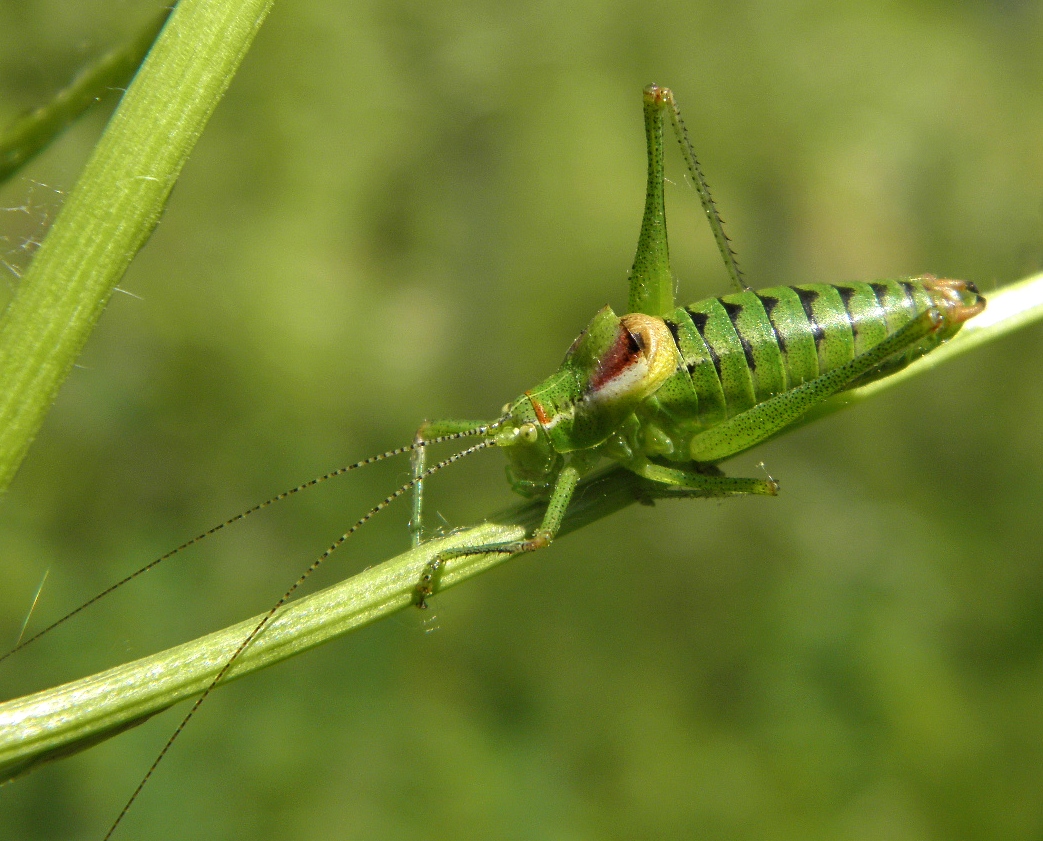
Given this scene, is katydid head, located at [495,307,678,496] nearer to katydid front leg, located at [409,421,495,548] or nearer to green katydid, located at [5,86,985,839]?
green katydid, located at [5,86,985,839]

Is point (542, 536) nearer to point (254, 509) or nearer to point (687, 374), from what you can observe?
point (687, 374)

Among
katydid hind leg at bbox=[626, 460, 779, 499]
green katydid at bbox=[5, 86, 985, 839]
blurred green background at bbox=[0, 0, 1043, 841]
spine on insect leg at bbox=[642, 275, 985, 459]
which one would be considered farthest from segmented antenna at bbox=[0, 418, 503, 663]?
blurred green background at bbox=[0, 0, 1043, 841]

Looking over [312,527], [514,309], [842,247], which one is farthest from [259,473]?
[842,247]

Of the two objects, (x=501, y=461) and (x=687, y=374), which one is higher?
(x=687, y=374)

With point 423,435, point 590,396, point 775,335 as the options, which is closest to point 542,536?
point 590,396

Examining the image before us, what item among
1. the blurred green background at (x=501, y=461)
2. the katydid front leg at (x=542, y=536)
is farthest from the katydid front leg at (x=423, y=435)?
the blurred green background at (x=501, y=461)

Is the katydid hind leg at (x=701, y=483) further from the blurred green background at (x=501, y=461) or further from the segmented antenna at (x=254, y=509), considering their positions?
the blurred green background at (x=501, y=461)

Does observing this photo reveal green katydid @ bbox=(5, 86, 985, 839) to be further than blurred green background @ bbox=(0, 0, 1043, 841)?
No

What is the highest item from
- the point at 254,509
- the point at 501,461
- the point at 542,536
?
the point at 254,509

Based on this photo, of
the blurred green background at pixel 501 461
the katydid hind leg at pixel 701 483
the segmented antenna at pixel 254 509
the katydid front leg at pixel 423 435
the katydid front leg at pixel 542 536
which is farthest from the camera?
the blurred green background at pixel 501 461
